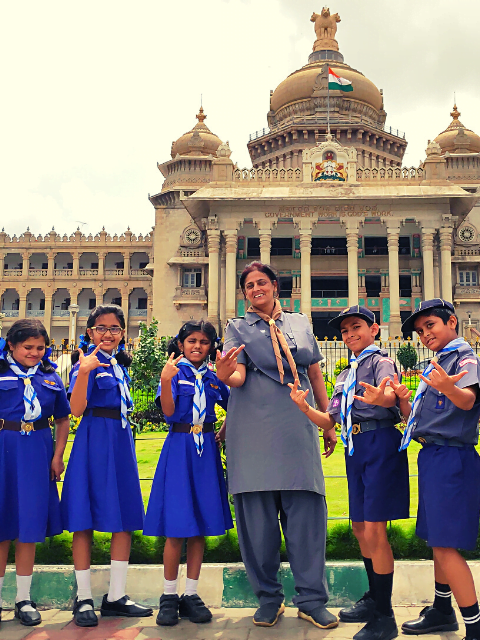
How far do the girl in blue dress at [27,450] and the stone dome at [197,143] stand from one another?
109ft

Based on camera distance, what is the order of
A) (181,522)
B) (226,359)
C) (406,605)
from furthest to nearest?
(406,605) → (181,522) → (226,359)

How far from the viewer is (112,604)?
4.29 meters

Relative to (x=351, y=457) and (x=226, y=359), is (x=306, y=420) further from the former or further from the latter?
(x=226, y=359)

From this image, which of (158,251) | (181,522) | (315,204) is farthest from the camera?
(158,251)

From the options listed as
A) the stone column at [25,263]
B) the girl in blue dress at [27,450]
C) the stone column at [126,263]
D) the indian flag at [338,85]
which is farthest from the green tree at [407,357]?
the stone column at [25,263]

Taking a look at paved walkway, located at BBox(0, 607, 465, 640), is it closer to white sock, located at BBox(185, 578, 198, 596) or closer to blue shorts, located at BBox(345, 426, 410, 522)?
white sock, located at BBox(185, 578, 198, 596)

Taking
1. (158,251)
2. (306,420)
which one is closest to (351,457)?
(306,420)

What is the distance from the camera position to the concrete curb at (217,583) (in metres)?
4.55

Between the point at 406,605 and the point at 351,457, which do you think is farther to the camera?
Result: the point at 406,605

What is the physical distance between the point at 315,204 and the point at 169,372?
79.7 feet

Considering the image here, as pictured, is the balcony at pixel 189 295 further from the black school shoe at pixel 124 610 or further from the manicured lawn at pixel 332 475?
the black school shoe at pixel 124 610

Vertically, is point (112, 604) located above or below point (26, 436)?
below

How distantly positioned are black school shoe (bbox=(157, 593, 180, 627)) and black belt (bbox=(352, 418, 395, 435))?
Answer: 68.9 inches

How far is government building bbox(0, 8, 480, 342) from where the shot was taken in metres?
27.5
